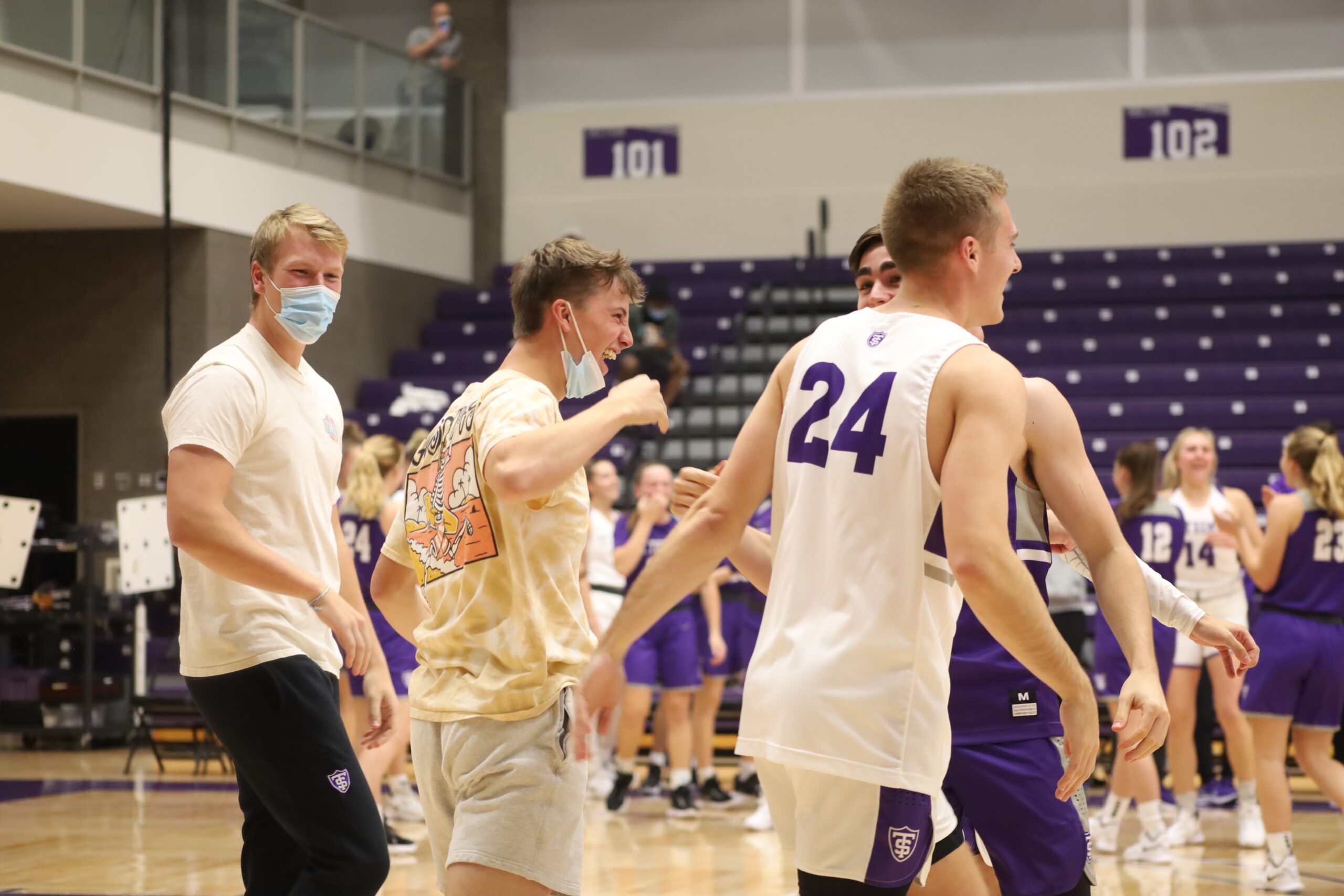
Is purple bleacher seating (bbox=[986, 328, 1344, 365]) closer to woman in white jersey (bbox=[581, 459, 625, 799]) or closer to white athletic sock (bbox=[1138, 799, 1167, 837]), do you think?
woman in white jersey (bbox=[581, 459, 625, 799])

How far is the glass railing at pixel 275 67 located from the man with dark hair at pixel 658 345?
3.74 m

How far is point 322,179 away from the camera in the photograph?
13.7 metres

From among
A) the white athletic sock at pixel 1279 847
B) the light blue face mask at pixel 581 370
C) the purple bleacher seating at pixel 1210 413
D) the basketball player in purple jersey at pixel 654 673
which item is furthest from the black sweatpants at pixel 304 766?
the purple bleacher seating at pixel 1210 413

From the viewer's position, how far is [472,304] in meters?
15.5

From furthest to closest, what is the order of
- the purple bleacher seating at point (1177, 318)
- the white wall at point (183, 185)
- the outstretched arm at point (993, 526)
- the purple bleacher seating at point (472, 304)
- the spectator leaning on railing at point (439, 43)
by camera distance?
the spectator leaning on railing at point (439, 43)
the purple bleacher seating at point (472, 304)
the purple bleacher seating at point (1177, 318)
the white wall at point (183, 185)
the outstretched arm at point (993, 526)

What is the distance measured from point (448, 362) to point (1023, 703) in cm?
1210

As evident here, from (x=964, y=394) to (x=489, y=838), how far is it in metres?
1.15

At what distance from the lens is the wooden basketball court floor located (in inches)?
240

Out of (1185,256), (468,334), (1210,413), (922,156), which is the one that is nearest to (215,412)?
(1210,413)

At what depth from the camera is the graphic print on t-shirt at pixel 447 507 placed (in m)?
2.66

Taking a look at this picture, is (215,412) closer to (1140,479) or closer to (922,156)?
(1140,479)

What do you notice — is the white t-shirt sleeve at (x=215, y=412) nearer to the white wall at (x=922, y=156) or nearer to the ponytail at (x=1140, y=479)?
the ponytail at (x=1140, y=479)

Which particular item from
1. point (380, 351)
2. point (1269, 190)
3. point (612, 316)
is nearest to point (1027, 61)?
point (1269, 190)

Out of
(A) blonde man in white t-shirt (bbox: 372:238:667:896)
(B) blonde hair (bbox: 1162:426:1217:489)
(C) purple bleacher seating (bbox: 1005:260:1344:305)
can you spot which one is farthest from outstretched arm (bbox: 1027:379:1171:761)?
(C) purple bleacher seating (bbox: 1005:260:1344:305)
